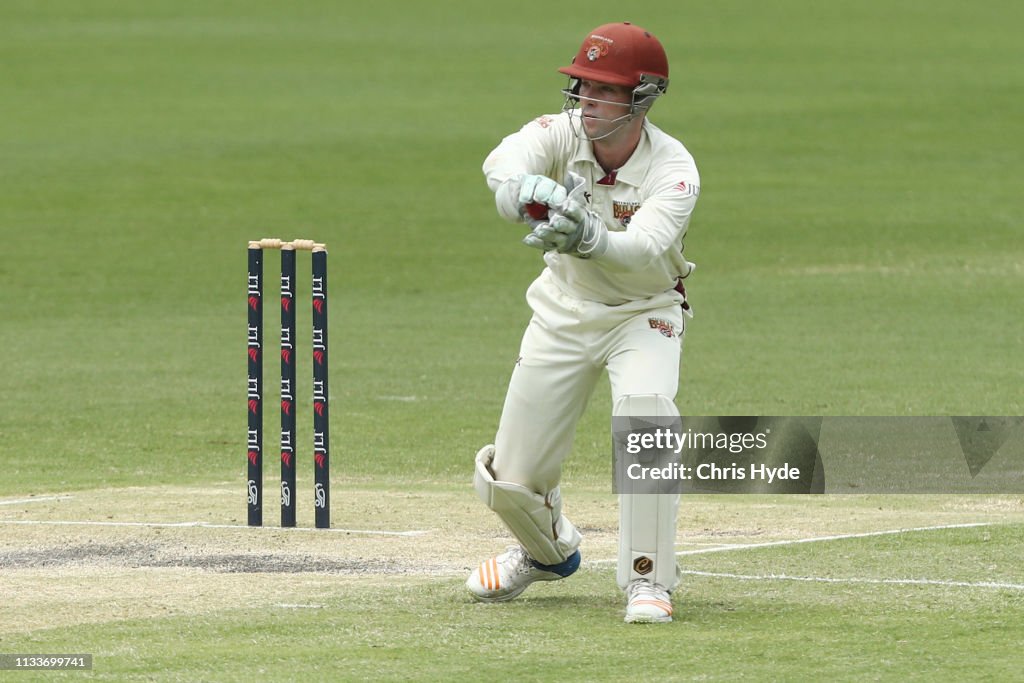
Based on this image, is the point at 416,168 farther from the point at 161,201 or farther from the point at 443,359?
the point at 443,359

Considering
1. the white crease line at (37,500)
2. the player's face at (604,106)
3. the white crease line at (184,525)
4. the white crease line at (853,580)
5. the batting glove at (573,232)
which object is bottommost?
the white crease line at (37,500)

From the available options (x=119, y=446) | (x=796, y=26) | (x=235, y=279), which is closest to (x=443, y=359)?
(x=119, y=446)

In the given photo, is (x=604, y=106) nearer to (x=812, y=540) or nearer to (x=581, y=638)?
(x=581, y=638)

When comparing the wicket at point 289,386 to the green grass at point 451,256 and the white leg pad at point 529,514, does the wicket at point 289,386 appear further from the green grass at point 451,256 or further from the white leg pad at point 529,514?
the white leg pad at point 529,514

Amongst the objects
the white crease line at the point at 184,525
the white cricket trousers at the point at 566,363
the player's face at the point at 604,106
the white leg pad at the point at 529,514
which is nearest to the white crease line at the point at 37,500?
the white crease line at the point at 184,525

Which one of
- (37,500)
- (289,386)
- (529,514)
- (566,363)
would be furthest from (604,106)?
(37,500)

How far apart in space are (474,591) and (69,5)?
45807mm

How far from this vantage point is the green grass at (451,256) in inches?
246

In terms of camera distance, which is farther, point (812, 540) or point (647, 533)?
point (812, 540)

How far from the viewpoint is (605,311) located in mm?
6672

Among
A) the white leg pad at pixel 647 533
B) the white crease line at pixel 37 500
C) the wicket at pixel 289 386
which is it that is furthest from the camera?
the white crease line at pixel 37 500

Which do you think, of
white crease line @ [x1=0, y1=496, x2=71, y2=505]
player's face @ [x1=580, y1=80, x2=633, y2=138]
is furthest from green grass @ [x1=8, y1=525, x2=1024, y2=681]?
white crease line @ [x1=0, y1=496, x2=71, y2=505]

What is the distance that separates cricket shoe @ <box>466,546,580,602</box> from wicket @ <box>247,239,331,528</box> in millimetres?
1896

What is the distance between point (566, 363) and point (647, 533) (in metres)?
0.64
